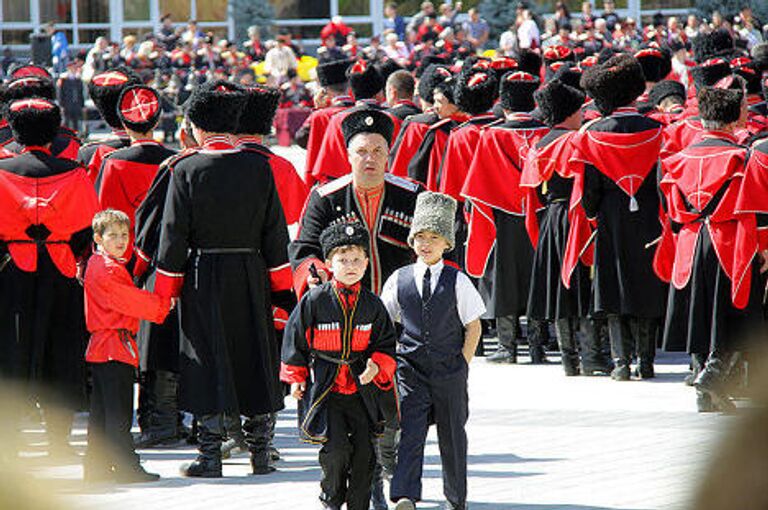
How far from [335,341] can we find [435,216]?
2.17 feet

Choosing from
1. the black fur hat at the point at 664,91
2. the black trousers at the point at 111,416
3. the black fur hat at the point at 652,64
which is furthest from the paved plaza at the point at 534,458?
the black fur hat at the point at 652,64

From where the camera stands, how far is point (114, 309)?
247 inches

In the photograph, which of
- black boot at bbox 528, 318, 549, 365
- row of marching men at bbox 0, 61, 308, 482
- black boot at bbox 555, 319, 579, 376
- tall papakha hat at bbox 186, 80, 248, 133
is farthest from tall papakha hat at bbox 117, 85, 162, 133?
black boot at bbox 528, 318, 549, 365

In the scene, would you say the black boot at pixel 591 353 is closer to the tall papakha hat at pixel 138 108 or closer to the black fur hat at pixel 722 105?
the black fur hat at pixel 722 105

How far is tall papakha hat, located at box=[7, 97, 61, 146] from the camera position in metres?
7.02

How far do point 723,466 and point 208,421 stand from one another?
5.76 meters

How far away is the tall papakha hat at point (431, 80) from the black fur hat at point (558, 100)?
2.40 m

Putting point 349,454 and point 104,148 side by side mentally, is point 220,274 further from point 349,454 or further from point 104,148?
point 104,148

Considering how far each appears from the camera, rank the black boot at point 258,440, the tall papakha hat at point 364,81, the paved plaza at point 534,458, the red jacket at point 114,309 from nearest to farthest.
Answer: the paved plaza at point 534,458 < the red jacket at point 114,309 < the black boot at point 258,440 < the tall papakha hat at point 364,81

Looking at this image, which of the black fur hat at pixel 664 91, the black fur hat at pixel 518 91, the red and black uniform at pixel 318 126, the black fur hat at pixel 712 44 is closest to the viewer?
the black fur hat at pixel 518 91

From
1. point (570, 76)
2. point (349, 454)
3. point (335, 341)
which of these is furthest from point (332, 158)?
point (349, 454)

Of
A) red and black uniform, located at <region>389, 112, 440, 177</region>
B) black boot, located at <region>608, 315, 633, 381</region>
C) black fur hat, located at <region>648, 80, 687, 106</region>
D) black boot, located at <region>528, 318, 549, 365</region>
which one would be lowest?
black boot, located at <region>528, 318, 549, 365</region>

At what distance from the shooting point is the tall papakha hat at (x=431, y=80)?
40.1ft

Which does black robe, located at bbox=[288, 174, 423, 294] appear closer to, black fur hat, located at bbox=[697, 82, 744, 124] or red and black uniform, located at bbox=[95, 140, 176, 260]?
red and black uniform, located at bbox=[95, 140, 176, 260]
